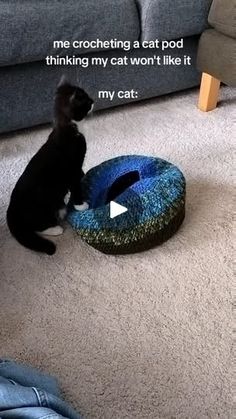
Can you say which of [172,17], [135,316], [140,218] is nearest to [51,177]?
[140,218]

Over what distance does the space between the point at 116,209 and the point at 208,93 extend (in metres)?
0.80

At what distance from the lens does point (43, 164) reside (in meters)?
1.11

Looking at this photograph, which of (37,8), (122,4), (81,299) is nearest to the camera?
(81,299)

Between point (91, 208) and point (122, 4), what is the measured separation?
2.42ft

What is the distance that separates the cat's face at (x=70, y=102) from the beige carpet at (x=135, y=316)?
309mm

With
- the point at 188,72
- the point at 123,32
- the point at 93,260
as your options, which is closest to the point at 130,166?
the point at 93,260

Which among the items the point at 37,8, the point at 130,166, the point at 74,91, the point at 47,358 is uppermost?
the point at 37,8

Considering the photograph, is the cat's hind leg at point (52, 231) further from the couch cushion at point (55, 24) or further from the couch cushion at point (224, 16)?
the couch cushion at point (224, 16)

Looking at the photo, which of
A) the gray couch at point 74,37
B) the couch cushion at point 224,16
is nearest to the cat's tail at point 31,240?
the gray couch at point 74,37

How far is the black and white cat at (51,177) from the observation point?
3.64 ft

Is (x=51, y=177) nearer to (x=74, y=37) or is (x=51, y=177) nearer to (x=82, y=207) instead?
(x=82, y=207)

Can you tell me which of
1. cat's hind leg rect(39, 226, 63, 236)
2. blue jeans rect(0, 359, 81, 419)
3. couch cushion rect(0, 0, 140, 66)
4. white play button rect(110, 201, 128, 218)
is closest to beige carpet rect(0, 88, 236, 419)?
cat's hind leg rect(39, 226, 63, 236)

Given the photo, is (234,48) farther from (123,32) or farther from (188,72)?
(123,32)

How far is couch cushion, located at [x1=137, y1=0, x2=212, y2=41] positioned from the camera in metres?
1.51
